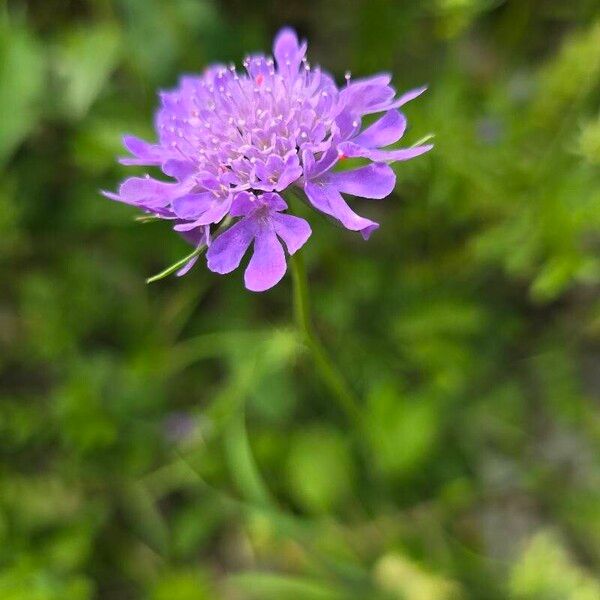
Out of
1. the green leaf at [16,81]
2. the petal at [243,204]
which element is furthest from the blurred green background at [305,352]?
the petal at [243,204]

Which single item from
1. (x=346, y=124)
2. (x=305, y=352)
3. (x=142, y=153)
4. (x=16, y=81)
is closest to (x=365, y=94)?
(x=346, y=124)

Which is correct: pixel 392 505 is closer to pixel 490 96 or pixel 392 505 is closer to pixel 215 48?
pixel 490 96

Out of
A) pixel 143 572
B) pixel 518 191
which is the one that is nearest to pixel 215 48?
pixel 518 191

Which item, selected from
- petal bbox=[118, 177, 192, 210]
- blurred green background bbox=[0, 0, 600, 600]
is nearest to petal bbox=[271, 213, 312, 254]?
petal bbox=[118, 177, 192, 210]

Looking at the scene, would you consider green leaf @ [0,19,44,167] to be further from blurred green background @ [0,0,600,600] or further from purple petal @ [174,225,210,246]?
purple petal @ [174,225,210,246]

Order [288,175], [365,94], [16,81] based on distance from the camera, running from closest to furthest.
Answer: [288,175], [365,94], [16,81]

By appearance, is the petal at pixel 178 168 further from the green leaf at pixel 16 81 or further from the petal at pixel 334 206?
the green leaf at pixel 16 81

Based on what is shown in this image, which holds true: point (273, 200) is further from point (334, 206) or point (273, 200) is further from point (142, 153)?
point (142, 153)
